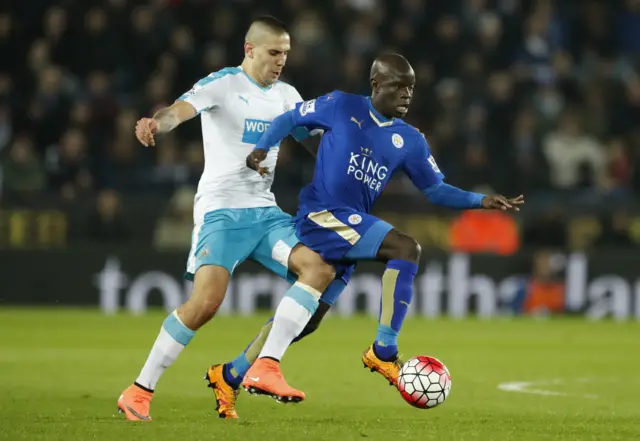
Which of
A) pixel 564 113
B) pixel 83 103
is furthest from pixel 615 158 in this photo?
pixel 83 103

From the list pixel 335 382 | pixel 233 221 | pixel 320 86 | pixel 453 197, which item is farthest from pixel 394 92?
pixel 320 86

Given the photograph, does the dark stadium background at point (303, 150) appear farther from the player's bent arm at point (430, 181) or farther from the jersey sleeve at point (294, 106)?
the player's bent arm at point (430, 181)

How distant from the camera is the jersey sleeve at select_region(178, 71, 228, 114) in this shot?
7.16 metres

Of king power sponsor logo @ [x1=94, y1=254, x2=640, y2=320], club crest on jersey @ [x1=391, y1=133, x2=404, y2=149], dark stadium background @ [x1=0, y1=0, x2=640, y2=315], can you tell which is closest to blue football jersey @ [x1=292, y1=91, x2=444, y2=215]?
club crest on jersey @ [x1=391, y1=133, x2=404, y2=149]

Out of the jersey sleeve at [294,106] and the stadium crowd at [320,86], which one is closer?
the jersey sleeve at [294,106]

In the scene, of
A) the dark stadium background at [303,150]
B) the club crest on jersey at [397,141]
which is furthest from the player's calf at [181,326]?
the dark stadium background at [303,150]

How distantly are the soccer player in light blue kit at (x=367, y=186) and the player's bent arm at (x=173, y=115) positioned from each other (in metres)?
0.42

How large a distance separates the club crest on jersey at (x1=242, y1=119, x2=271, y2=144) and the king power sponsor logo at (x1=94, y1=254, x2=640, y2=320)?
9.09 meters

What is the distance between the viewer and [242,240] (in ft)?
23.7

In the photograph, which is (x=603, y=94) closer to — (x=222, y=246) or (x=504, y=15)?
(x=504, y=15)

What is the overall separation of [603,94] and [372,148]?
40.7 feet

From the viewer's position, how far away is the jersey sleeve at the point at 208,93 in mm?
7160

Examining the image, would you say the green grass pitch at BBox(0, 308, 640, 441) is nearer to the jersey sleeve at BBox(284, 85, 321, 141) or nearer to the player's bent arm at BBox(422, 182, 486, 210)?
the player's bent arm at BBox(422, 182, 486, 210)

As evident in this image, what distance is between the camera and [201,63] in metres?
17.8
